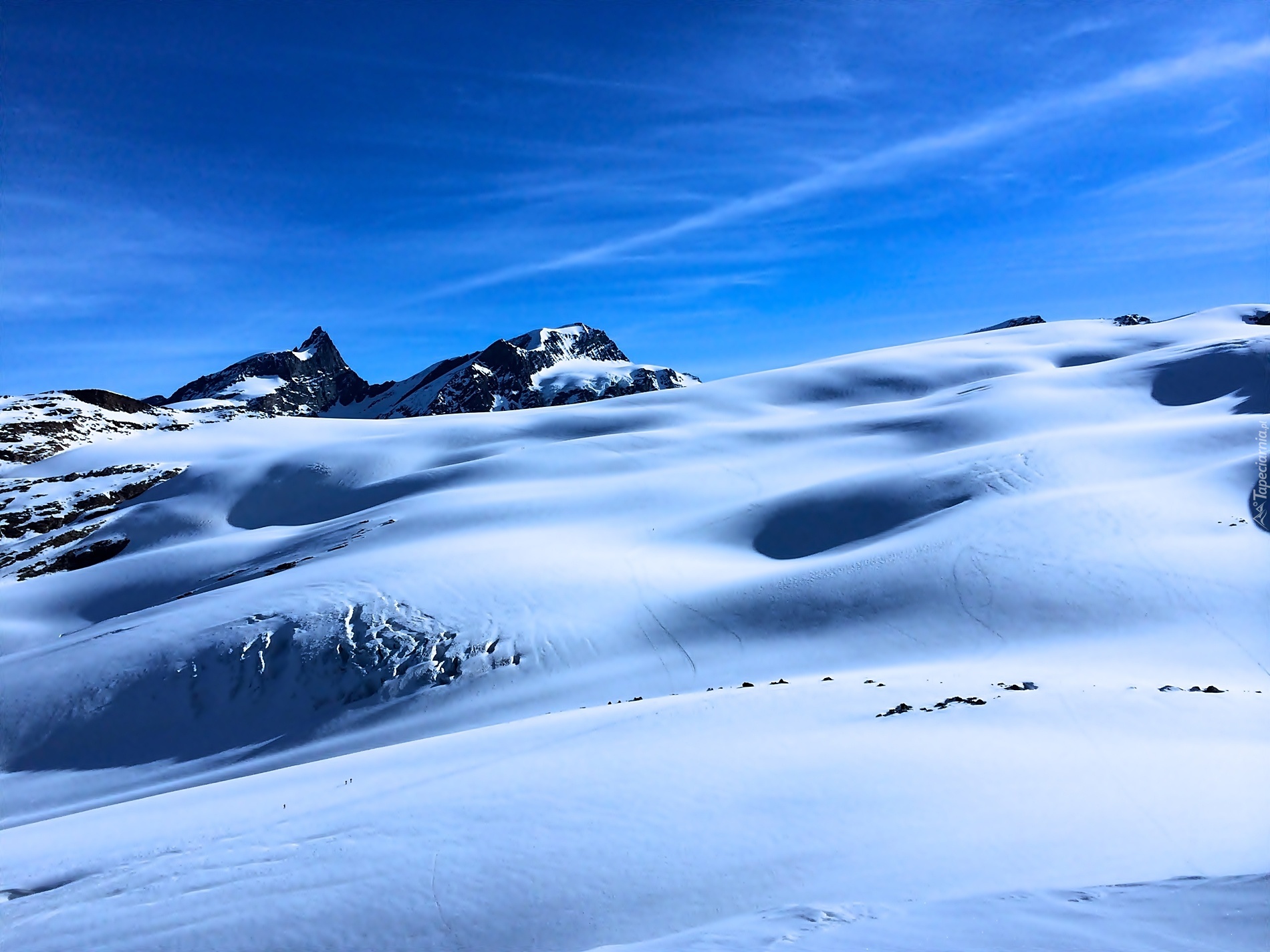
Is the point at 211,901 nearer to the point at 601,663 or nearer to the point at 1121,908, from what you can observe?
the point at 1121,908

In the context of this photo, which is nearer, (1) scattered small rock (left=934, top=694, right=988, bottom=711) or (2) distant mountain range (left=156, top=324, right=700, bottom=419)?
(1) scattered small rock (left=934, top=694, right=988, bottom=711)

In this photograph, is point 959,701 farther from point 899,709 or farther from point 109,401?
point 109,401

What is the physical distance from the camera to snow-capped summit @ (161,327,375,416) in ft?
492

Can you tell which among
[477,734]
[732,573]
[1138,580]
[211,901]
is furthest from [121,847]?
[1138,580]

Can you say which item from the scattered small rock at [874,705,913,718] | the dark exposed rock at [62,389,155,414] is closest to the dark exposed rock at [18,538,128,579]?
the scattered small rock at [874,705,913,718]

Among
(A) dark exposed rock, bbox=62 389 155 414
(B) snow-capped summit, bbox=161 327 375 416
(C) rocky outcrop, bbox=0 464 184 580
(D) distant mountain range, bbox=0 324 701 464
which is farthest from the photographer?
(B) snow-capped summit, bbox=161 327 375 416

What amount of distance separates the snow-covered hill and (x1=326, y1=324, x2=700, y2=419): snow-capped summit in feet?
327

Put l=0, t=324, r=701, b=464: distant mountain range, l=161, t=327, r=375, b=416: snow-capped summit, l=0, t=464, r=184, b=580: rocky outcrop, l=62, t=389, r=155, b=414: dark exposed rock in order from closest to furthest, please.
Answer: l=0, t=464, r=184, b=580: rocky outcrop, l=62, t=389, r=155, b=414: dark exposed rock, l=0, t=324, r=701, b=464: distant mountain range, l=161, t=327, r=375, b=416: snow-capped summit

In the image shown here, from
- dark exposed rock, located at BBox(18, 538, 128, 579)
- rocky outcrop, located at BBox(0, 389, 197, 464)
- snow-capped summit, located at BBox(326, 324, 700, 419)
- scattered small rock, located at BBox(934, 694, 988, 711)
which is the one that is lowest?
scattered small rock, located at BBox(934, 694, 988, 711)

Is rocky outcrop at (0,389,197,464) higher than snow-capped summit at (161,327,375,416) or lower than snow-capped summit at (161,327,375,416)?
lower

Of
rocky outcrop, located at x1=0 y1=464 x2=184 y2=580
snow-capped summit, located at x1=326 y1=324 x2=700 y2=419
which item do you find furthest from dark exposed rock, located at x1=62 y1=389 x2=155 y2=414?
snow-capped summit, located at x1=326 y1=324 x2=700 y2=419

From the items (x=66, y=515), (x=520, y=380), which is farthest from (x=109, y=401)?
(x=520, y=380)

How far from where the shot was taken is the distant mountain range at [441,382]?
14462 centimetres

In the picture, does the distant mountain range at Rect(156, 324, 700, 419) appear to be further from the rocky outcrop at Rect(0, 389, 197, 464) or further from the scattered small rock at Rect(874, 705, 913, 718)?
the scattered small rock at Rect(874, 705, 913, 718)
